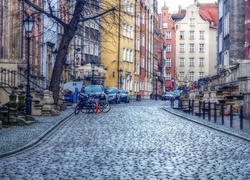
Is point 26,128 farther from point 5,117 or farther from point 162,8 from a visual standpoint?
point 162,8

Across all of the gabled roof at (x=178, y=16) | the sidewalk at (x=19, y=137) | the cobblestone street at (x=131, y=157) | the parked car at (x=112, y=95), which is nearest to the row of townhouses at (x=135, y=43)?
the gabled roof at (x=178, y=16)

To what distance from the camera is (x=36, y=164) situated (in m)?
11.2

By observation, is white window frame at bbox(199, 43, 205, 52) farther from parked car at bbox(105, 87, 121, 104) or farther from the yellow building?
parked car at bbox(105, 87, 121, 104)

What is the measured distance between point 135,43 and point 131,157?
237 feet

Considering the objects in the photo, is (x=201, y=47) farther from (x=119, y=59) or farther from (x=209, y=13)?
(x=119, y=59)

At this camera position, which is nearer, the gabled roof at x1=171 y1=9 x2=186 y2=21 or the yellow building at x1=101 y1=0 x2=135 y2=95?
the yellow building at x1=101 y1=0 x2=135 y2=95

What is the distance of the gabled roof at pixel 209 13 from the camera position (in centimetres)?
12631

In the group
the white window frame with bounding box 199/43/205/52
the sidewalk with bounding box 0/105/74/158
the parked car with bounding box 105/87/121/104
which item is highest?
the white window frame with bounding box 199/43/205/52

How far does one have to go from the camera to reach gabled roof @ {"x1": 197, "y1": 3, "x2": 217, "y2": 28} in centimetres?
12631

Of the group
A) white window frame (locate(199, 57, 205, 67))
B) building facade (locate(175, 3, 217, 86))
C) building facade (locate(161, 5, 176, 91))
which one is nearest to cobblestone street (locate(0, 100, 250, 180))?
building facade (locate(161, 5, 176, 91))

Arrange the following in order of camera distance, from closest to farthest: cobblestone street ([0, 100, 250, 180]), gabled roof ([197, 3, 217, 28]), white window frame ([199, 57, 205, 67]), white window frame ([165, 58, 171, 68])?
cobblestone street ([0, 100, 250, 180])
white window frame ([199, 57, 205, 67])
gabled roof ([197, 3, 217, 28])
white window frame ([165, 58, 171, 68])

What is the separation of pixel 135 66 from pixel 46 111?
185ft

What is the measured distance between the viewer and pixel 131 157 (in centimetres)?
1242

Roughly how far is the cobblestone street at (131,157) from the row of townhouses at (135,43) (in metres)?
12.1
